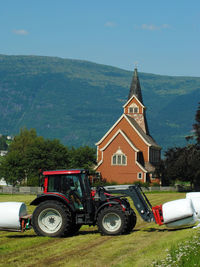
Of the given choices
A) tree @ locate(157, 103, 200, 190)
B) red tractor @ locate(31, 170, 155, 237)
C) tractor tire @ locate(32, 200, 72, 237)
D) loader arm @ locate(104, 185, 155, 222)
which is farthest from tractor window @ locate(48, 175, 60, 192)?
tree @ locate(157, 103, 200, 190)

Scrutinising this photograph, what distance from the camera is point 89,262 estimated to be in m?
13.4

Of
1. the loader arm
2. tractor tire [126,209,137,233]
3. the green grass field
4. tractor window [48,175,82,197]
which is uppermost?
tractor window [48,175,82,197]

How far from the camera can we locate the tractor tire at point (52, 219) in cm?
1873

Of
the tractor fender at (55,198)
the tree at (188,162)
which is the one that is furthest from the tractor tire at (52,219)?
the tree at (188,162)

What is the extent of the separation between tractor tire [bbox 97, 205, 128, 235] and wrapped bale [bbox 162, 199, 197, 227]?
1555 mm

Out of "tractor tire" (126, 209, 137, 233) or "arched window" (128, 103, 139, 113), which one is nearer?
"tractor tire" (126, 209, 137, 233)

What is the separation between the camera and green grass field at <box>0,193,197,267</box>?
13.5 meters

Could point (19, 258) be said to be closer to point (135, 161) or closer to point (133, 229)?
point (133, 229)

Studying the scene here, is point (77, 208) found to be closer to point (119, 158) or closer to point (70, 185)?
point (70, 185)

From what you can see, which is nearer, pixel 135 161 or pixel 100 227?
pixel 100 227

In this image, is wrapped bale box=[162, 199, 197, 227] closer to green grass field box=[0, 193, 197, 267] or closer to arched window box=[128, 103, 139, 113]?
green grass field box=[0, 193, 197, 267]

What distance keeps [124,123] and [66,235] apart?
83.9m

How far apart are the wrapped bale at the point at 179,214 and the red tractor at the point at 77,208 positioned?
2.47 feet

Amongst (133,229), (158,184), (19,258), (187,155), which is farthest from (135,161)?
(19,258)
